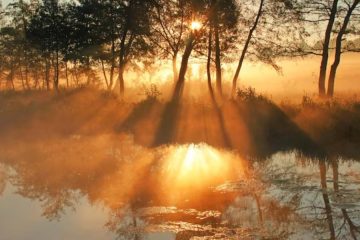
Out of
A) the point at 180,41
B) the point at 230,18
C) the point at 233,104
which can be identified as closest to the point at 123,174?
the point at 233,104

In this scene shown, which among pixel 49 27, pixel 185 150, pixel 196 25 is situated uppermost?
pixel 49 27

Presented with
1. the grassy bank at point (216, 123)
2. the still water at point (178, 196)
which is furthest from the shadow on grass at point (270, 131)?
the still water at point (178, 196)

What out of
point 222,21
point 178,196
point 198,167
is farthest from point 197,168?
point 222,21

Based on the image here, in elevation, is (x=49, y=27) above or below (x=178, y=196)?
above

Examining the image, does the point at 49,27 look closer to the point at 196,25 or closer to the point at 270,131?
the point at 196,25

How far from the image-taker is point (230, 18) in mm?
32844

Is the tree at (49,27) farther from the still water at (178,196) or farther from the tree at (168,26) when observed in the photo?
the still water at (178,196)

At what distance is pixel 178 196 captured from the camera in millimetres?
11195

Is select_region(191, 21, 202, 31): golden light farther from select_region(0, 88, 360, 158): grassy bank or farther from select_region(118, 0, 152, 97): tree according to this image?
select_region(0, 88, 360, 158): grassy bank

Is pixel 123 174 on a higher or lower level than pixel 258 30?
lower

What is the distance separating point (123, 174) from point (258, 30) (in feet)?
74.0

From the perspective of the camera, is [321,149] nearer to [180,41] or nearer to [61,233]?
[61,233]

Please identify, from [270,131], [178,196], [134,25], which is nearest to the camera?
[178,196]

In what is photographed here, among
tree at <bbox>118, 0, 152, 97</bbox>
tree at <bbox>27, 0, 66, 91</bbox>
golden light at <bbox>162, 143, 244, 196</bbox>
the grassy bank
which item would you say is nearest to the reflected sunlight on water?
golden light at <bbox>162, 143, 244, 196</bbox>
